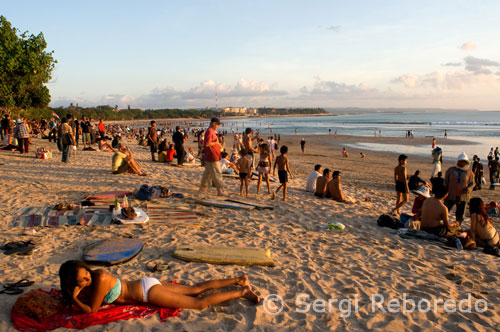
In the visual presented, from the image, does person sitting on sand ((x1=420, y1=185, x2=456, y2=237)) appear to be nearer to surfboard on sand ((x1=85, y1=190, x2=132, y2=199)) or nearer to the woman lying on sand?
the woman lying on sand

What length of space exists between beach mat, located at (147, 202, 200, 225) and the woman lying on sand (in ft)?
9.83

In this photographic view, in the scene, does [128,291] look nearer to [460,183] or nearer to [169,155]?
[460,183]

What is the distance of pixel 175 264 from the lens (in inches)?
185

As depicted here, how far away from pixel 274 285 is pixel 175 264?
1486 millimetres

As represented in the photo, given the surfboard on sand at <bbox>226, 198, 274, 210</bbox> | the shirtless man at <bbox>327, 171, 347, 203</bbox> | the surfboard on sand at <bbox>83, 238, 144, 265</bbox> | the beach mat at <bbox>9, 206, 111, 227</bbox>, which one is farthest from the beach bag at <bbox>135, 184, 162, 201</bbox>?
the shirtless man at <bbox>327, 171, 347, 203</bbox>

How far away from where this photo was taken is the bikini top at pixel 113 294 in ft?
10.9

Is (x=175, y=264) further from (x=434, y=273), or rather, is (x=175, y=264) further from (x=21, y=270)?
(x=434, y=273)

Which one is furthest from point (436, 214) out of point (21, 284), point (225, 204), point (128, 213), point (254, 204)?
point (21, 284)

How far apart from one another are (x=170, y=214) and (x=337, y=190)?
16.5 ft

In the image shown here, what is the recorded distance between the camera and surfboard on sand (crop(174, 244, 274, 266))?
4.80m

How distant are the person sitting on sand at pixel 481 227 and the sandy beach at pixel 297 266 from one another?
0.36m

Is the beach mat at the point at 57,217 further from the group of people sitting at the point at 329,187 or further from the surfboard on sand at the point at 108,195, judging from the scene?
the group of people sitting at the point at 329,187

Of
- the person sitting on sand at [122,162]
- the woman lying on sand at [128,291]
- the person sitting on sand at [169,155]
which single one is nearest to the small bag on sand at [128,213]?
the woman lying on sand at [128,291]

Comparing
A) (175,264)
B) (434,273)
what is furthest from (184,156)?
(434,273)
